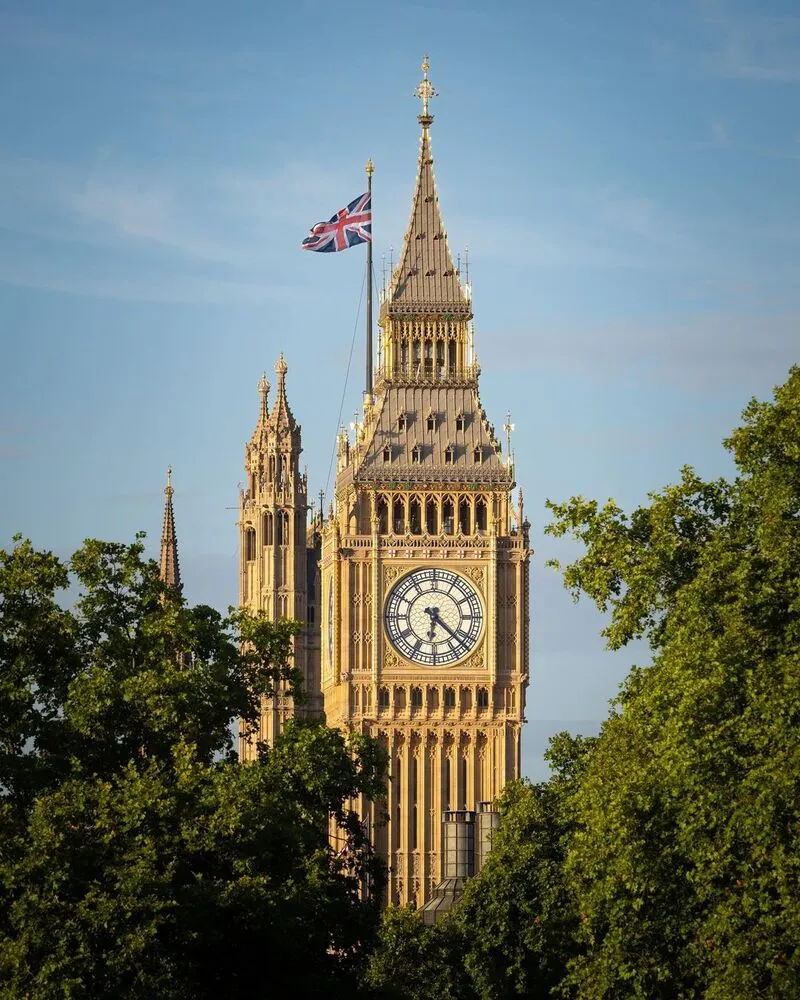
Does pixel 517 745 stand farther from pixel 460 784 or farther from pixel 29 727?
pixel 29 727

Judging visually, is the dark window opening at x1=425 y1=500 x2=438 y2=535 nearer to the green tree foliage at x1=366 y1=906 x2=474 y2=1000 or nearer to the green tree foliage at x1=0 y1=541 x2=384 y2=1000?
the green tree foliage at x1=366 y1=906 x2=474 y2=1000

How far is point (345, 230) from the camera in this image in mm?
196250

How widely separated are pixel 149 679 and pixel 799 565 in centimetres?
2164

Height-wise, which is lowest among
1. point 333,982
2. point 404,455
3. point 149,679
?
point 333,982

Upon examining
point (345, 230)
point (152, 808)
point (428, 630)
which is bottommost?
point (152, 808)

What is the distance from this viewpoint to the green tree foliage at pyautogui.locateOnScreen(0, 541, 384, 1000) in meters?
114

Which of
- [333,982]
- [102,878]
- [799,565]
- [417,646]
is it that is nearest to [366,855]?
[333,982]

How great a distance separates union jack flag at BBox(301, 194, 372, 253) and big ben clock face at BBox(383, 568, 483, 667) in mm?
17136

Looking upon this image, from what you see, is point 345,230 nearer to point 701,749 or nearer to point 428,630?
point 428,630

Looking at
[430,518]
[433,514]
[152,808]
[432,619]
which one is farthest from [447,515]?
[152,808]

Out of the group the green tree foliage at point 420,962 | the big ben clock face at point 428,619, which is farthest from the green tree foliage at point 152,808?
the big ben clock face at point 428,619

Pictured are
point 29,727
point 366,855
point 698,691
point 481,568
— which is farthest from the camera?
point 481,568

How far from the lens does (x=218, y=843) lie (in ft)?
388

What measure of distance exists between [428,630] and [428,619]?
554mm
